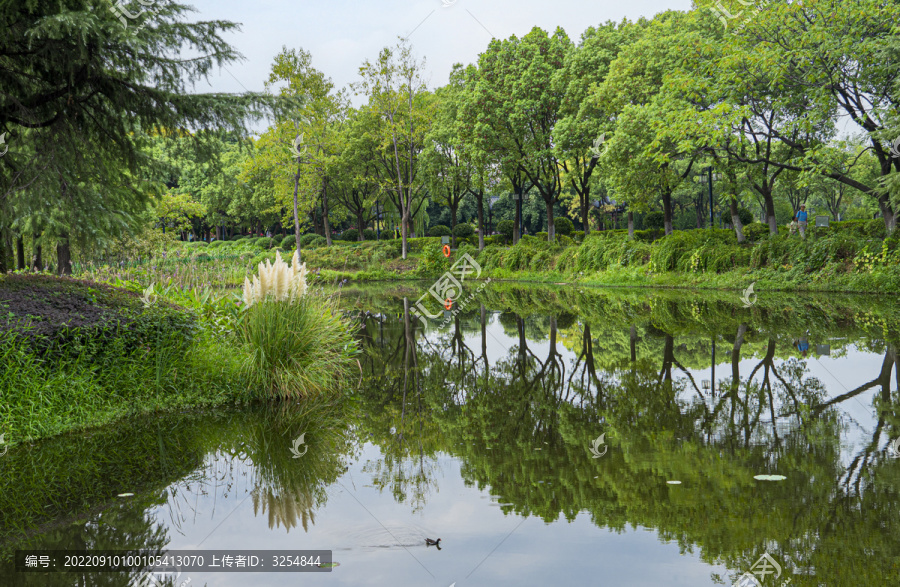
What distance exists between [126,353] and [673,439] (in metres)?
5.33

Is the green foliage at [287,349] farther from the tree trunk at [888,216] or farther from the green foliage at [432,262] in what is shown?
the green foliage at [432,262]

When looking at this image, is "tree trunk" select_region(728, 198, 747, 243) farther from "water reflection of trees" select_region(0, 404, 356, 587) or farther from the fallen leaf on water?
"water reflection of trees" select_region(0, 404, 356, 587)

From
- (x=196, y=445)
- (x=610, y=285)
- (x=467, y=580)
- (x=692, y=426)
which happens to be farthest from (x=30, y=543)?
(x=610, y=285)

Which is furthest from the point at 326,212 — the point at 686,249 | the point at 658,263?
the point at 686,249

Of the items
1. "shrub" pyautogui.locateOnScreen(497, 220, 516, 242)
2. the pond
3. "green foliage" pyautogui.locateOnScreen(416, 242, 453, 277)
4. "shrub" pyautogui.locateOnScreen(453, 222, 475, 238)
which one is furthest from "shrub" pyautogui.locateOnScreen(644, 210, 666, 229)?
the pond

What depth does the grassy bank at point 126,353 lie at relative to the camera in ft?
17.1

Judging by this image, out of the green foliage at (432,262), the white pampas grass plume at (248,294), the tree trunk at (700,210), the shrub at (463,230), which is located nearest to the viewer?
the white pampas grass plume at (248,294)

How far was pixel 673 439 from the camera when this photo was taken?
4750mm

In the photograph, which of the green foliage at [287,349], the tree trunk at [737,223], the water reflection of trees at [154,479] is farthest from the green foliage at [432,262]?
the water reflection of trees at [154,479]

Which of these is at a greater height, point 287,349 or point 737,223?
point 737,223

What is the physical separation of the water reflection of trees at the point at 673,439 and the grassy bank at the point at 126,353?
3.68ft

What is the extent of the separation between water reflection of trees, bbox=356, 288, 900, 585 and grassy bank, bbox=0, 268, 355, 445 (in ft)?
3.68

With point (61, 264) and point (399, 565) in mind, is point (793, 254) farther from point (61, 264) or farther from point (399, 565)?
point (61, 264)

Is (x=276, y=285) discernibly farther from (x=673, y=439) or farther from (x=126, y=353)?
(x=673, y=439)
